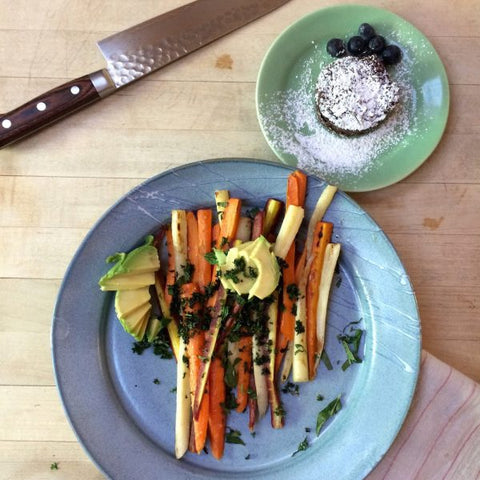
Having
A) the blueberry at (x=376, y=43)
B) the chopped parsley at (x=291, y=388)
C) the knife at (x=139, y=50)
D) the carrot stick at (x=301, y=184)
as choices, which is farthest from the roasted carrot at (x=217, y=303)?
the blueberry at (x=376, y=43)

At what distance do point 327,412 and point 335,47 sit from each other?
4.77 feet

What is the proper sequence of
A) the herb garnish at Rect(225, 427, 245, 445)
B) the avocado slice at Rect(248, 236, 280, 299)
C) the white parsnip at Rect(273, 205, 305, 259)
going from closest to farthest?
the avocado slice at Rect(248, 236, 280, 299)
the white parsnip at Rect(273, 205, 305, 259)
the herb garnish at Rect(225, 427, 245, 445)

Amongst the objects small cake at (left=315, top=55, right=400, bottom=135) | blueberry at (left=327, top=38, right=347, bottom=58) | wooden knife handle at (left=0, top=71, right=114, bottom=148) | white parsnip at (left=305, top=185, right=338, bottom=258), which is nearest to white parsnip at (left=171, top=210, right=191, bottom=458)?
white parsnip at (left=305, top=185, right=338, bottom=258)

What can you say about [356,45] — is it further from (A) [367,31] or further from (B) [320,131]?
(B) [320,131]

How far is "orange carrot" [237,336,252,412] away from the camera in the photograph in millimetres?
1972

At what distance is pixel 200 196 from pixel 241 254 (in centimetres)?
32

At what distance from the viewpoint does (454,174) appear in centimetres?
217

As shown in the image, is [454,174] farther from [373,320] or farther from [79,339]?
[79,339]

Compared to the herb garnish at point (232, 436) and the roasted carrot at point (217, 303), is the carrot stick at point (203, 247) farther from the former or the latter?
the herb garnish at point (232, 436)

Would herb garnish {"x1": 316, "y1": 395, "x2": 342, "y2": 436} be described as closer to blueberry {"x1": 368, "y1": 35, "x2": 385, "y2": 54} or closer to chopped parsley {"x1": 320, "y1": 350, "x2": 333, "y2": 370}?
chopped parsley {"x1": 320, "y1": 350, "x2": 333, "y2": 370}

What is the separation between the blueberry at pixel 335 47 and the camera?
2.06 metres

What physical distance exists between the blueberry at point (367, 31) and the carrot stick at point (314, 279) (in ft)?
2.52

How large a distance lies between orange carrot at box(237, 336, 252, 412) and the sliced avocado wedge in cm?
42

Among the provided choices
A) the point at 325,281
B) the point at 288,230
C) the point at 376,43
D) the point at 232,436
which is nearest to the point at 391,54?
the point at 376,43
